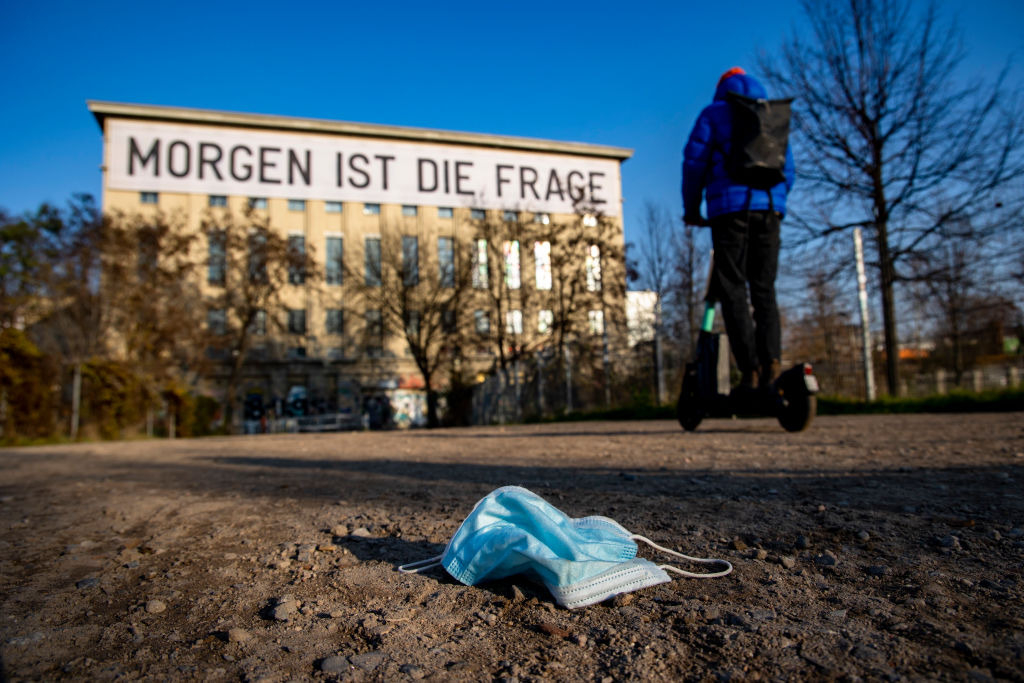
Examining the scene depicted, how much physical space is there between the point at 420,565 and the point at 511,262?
22.5 meters

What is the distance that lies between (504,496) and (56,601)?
124 cm

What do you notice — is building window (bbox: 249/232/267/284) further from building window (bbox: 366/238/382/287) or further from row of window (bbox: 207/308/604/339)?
building window (bbox: 366/238/382/287)

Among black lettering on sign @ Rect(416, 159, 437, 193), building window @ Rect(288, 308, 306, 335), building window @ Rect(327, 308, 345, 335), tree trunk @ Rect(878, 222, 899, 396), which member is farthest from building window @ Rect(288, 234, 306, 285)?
tree trunk @ Rect(878, 222, 899, 396)

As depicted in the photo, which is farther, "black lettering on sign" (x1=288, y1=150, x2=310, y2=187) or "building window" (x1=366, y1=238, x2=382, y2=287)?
"black lettering on sign" (x1=288, y1=150, x2=310, y2=187)

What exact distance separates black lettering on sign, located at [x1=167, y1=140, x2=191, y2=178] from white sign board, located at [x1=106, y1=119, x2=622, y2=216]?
0.17 ft

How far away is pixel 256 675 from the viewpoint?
118 cm

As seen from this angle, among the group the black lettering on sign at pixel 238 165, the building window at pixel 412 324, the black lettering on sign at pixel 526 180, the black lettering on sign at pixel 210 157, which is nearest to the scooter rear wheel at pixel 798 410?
the building window at pixel 412 324

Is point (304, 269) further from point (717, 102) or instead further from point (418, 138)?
point (717, 102)

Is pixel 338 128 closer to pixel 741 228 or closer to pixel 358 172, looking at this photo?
pixel 358 172

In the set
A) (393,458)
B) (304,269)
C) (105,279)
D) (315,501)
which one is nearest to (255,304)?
(304,269)

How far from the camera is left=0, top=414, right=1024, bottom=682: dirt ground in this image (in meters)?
1.19

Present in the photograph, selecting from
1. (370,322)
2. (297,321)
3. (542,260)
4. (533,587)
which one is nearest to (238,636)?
(533,587)

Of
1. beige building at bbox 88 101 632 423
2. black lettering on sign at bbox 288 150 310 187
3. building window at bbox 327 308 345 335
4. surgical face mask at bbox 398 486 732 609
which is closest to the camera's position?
surgical face mask at bbox 398 486 732 609

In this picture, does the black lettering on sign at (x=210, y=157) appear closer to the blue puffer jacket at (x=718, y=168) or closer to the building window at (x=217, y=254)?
the building window at (x=217, y=254)
